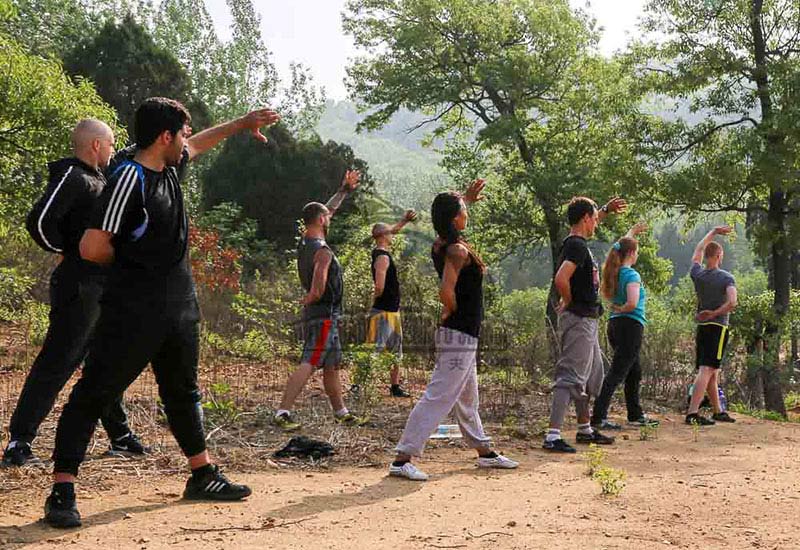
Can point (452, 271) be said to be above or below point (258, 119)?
below

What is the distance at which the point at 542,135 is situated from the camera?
80.7 ft

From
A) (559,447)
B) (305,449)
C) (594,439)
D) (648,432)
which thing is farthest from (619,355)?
(305,449)

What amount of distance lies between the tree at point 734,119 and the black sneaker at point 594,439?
7711 millimetres

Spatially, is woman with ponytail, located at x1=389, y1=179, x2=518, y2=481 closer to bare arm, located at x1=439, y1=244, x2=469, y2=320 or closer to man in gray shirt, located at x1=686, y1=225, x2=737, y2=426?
bare arm, located at x1=439, y1=244, x2=469, y2=320

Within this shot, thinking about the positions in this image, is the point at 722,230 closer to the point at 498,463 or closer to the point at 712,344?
the point at 712,344

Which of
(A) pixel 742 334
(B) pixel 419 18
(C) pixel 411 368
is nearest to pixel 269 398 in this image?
(C) pixel 411 368

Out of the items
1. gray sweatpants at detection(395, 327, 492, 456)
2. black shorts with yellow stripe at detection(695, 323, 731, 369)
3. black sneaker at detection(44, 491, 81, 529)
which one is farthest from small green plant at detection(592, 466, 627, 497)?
black shorts with yellow stripe at detection(695, 323, 731, 369)

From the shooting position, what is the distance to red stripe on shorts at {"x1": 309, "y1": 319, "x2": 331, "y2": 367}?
7.41 m

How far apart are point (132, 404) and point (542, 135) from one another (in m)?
18.5

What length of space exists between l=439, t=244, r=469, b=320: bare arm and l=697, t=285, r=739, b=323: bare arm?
4556 millimetres

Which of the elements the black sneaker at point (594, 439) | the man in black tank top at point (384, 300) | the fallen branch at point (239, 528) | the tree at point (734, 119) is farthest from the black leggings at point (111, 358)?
the tree at point (734, 119)

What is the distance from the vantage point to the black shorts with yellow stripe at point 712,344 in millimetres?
9562

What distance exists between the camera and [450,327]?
20.1 ft

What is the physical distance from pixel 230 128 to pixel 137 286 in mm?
1150
